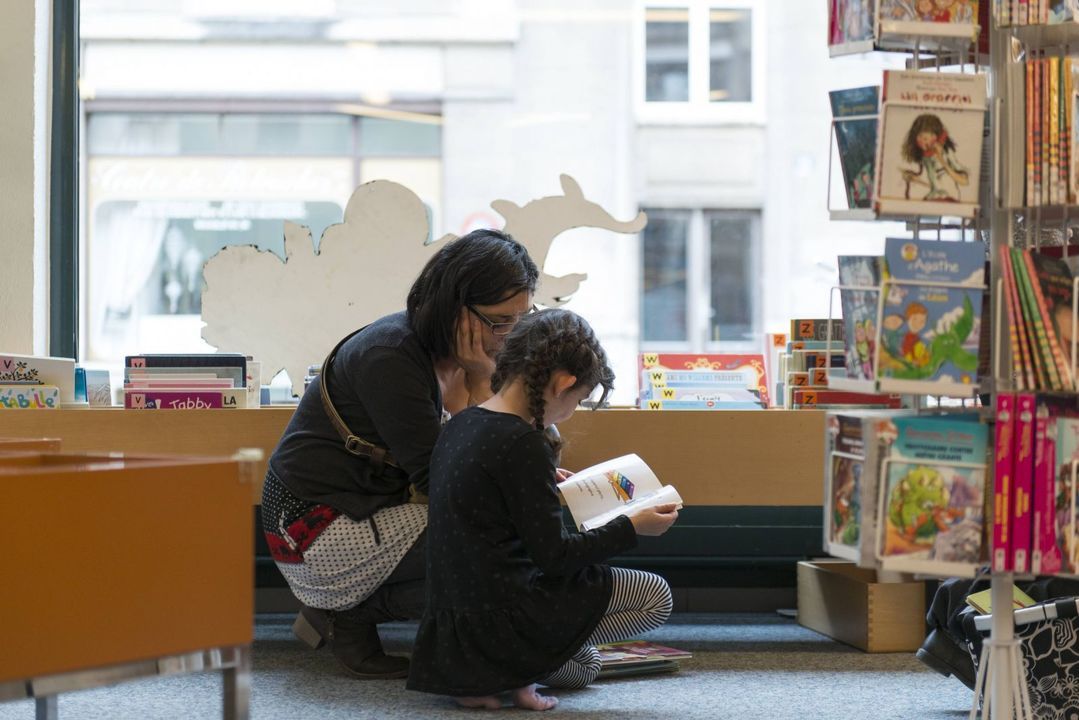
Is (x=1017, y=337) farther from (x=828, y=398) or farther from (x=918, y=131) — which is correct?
(x=828, y=398)

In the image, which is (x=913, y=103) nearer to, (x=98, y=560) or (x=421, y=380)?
(x=421, y=380)

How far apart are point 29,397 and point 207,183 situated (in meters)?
0.85

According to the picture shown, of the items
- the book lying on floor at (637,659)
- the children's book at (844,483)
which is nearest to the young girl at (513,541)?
the book lying on floor at (637,659)

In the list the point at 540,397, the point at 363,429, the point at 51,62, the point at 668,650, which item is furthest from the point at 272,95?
the point at 668,650

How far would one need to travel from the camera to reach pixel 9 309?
124 inches

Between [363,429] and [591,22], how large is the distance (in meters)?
1.50

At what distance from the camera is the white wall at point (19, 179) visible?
3.14 metres

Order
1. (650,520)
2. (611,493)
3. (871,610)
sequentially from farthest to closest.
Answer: (871,610), (611,493), (650,520)

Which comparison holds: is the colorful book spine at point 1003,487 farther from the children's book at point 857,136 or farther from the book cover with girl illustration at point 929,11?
the book cover with girl illustration at point 929,11

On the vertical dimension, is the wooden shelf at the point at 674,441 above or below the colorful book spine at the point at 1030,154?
below


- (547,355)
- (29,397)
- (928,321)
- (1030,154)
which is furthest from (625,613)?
(29,397)

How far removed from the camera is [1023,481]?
1.70m

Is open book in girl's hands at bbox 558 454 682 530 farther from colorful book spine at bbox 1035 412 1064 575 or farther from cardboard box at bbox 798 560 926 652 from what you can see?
colorful book spine at bbox 1035 412 1064 575

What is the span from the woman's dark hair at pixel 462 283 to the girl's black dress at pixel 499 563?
0.77ft
